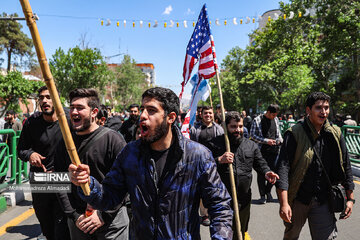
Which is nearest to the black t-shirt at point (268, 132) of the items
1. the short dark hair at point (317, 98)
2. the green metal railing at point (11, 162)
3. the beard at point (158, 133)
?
the short dark hair at point (317, 98)

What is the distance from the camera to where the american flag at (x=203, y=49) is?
388 cm

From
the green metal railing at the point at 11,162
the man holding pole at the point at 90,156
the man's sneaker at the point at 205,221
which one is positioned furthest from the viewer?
the green metal railing at the point at 11,162

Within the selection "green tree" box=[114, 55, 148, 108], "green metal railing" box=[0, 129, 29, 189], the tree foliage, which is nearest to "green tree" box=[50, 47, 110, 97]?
the tree foliage

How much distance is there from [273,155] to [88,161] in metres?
4.44

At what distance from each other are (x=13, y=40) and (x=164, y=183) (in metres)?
38.7

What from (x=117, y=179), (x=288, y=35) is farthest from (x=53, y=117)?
(x=288, y=35)

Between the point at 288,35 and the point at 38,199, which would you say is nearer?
the point at 38,199

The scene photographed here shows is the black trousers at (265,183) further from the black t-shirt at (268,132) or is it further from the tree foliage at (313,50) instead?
the tree foliage at (313,50)

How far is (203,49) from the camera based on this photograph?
4035 mm

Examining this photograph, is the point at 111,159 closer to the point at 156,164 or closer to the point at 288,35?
the point at 156,164

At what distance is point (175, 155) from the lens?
1.76 m

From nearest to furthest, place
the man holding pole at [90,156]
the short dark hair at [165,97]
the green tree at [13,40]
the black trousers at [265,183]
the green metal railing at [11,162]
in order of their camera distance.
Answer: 1. the short dark hair at [165,97]
2. the man holding pole at [90,156]
3. the green metal railing at [11,162]
4. the black trousers at [265,183]
5. the green tree at [13,40]

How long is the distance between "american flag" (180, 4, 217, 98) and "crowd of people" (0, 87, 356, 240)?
78 centimetres

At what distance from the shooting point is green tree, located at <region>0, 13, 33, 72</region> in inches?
1277
